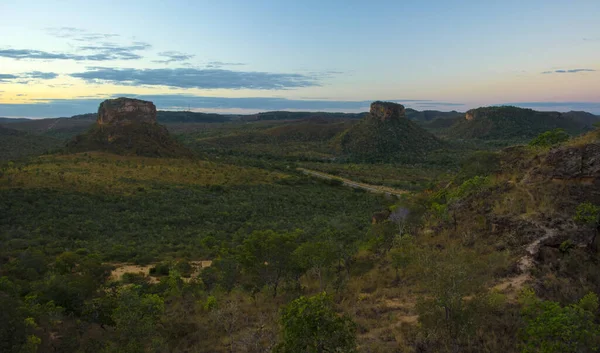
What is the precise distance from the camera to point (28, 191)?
1519 inches

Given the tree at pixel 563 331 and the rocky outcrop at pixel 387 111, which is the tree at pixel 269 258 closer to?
the tree at pixel 563 331

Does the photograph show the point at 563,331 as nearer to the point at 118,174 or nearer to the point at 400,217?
the point at 400,217

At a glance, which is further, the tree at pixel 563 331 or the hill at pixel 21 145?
the hill at pixel 21 145

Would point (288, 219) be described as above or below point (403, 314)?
below

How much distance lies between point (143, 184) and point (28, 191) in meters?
12.2

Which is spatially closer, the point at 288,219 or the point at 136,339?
the point at 136,339

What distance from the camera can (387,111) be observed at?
12431cm

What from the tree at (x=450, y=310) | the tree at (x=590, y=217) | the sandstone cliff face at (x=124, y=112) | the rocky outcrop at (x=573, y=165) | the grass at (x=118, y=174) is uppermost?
the sandstone cliff face at (x=124, y=112)

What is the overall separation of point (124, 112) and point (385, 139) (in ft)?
238

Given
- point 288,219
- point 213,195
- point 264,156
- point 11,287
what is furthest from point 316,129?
point 11,287

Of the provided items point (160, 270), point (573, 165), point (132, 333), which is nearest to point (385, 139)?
point (160, 270)

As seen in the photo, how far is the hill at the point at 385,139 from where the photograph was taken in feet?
353

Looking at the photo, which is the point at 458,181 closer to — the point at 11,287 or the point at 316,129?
the point at 11,287

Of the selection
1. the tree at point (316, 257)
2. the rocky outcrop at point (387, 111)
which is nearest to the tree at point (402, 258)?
the tree at point (316, 257)
